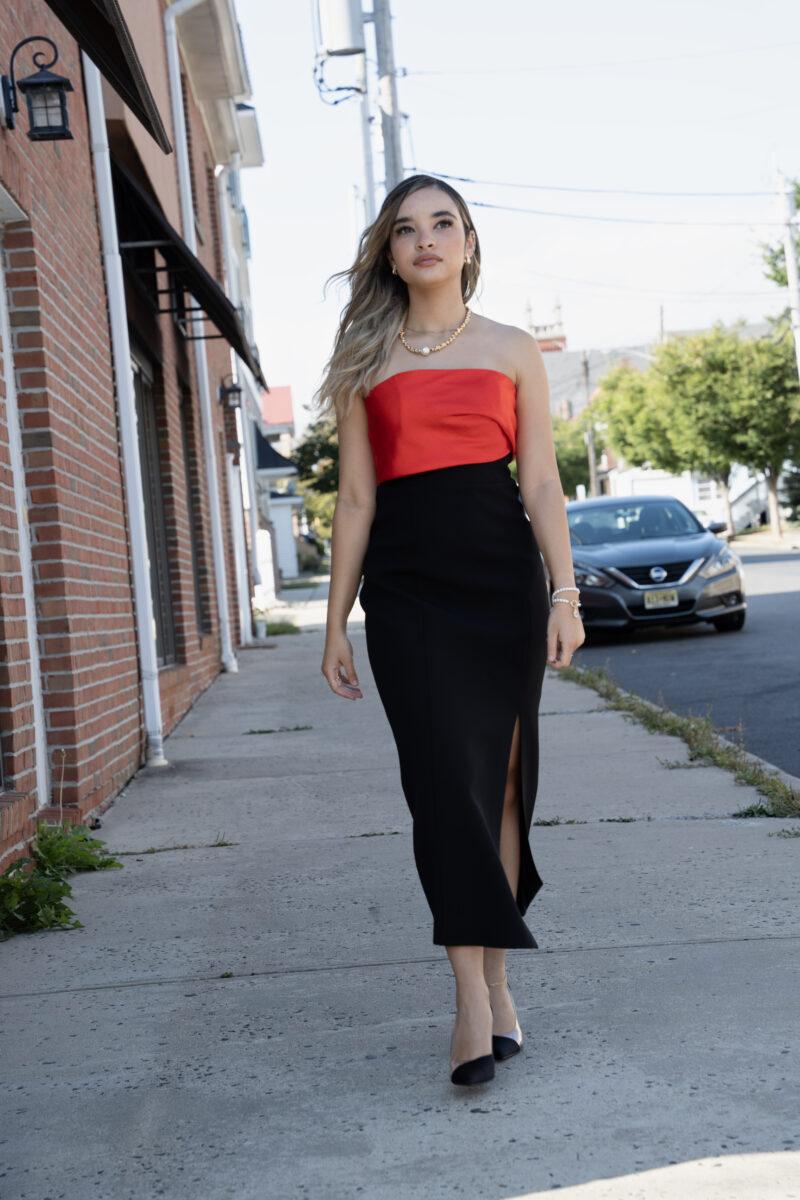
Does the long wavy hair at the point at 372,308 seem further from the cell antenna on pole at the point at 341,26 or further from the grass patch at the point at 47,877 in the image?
the cell antenna on pole at the point at 341,26

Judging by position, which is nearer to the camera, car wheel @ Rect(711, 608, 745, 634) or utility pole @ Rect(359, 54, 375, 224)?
car wheel @ Rect(711, 608, 745, 634)

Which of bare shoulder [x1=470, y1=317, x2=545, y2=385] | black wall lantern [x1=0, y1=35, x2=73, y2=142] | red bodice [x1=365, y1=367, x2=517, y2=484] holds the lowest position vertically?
red bodice [x1=365, y1=367, x2=517, y2=484]

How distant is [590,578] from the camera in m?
13.2

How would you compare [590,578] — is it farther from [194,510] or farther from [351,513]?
[351,513]

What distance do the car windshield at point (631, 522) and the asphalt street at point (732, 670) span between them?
1.04 m

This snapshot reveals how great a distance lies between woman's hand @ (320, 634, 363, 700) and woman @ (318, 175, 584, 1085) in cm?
1

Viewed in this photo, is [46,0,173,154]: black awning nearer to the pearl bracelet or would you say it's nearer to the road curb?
the pearl bracelet

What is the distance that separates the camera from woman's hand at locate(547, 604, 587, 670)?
303 cm

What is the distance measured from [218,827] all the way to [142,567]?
2.14 meters

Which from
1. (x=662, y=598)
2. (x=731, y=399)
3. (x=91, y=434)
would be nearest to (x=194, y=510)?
(x=662, y=598)

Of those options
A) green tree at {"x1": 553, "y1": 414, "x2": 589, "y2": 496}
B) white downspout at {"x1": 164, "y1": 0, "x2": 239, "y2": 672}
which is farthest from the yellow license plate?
green tree at {"x1": 553, "y1": 414, "x2": 589, "y2": 496}

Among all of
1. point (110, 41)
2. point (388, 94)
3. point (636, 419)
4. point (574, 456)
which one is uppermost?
point (388, 94)

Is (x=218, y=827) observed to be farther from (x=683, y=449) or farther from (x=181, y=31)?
(x=683, y=449)

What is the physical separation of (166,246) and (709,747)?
14.9 ft
